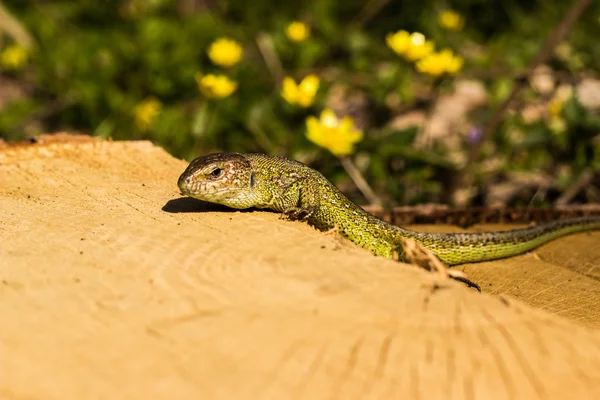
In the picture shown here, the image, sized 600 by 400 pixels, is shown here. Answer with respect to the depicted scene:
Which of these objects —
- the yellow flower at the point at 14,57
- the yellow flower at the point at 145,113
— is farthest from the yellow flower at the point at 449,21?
the yellow flower at the point at 14,57

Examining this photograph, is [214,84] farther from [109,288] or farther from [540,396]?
[540,396]

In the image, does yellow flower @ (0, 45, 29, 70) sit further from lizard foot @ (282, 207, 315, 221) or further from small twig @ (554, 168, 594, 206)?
small twig @ (554, 168, 594, 206)

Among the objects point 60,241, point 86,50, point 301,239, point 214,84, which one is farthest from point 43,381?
point 86,50

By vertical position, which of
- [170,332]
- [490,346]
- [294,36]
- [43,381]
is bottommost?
[43,381]

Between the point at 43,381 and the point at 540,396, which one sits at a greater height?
the point at 540,396

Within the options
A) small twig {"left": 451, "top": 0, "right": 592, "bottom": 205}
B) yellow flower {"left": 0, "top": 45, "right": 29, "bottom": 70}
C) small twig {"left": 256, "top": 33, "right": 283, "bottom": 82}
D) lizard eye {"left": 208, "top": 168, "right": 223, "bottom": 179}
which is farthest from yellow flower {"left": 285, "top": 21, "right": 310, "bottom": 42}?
lizard eye {"left": 208, "top": 168, "right": 223, "bottom": 179}

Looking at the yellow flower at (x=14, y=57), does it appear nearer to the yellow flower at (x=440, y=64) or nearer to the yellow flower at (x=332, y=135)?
the yellow flower at (x=332, y=135)

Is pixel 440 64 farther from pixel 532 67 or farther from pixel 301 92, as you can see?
pixel 301 92
